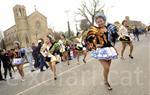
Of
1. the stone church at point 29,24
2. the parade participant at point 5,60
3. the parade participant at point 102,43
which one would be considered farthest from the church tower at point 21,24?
the parade participant at point 102,43

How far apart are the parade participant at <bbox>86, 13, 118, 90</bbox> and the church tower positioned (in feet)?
305

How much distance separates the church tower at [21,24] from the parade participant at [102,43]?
92951 millimetres

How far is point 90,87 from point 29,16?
101565 mm

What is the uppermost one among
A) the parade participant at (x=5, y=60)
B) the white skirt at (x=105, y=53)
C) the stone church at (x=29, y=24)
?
the stone church at (x=29, y=24)

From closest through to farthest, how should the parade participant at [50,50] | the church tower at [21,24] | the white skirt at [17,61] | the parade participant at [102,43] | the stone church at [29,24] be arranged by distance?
the parade participant at [102,43], the parade participant at [50,50], the white skirt at [17,61], the church tower at [21,24], the stone church at [29,24]

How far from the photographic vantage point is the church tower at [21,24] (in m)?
104

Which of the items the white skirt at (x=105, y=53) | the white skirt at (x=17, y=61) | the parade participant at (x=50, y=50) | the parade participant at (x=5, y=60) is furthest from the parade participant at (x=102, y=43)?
the parade participant at (x=5, y=60)

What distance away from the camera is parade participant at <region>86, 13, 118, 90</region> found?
862 cm

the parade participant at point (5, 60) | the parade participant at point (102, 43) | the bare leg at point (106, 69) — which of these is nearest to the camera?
the parade participant at point (102, 43)

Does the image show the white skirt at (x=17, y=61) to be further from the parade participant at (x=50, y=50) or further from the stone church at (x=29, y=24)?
the stone church at (x=29, y=24)

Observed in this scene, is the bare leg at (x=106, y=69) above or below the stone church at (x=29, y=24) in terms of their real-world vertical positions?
below

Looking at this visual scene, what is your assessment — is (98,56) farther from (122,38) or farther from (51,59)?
(122,38)

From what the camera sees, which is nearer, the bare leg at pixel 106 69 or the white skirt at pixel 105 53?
the white skirt at pixel 105 53

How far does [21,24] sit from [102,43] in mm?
100673
